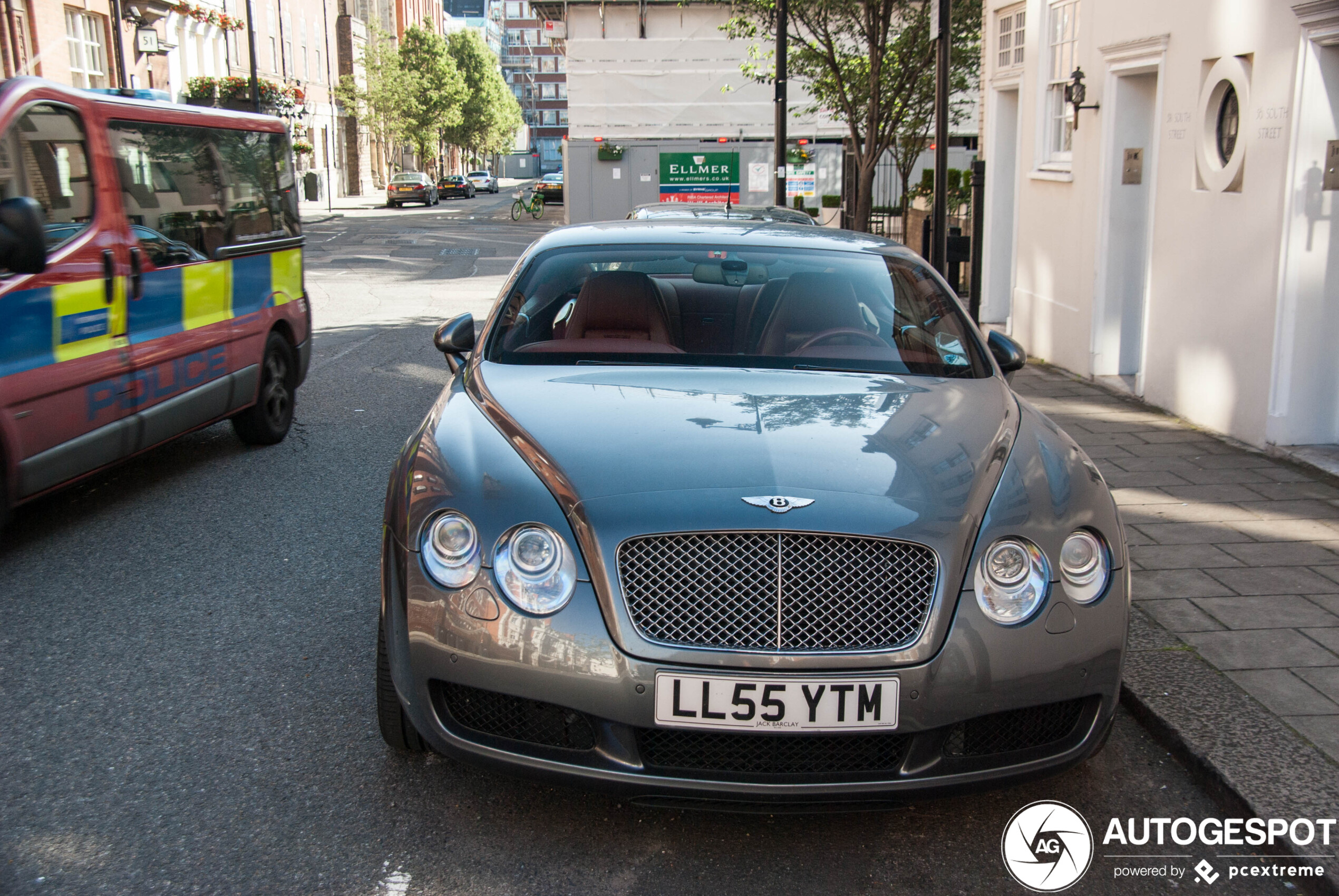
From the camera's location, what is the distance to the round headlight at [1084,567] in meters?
3.08

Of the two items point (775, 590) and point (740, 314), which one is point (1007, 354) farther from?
point (775, 590)

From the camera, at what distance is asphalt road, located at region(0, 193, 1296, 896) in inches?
118

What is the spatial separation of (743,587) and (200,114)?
554cm

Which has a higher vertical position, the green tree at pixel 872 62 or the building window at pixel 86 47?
the building window at pixel 86 47

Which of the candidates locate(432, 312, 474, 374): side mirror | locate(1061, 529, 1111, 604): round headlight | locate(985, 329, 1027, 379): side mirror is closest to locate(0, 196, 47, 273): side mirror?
locate(432, 312, 474, 374): side mirror

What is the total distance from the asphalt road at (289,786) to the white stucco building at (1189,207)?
4183 mm

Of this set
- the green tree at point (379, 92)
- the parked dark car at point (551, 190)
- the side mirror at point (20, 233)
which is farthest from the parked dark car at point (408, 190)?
the side mirror at point (20, 233)

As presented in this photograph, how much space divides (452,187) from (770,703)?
211ft

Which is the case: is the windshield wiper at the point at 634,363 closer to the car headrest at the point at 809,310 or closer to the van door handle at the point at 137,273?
the car headrest at the point at 809,310

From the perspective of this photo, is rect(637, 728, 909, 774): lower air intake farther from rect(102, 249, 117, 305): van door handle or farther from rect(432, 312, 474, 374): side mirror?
rect(102, 249, 117, 305): van door handle

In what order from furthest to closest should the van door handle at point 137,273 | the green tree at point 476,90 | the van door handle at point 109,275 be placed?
the green tree at point 476,90
the van door handle at point 137,273
the van door handle at point 109,275

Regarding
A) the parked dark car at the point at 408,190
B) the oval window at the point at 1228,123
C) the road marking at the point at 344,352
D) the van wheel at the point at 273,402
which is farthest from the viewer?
the parked dark car at the point at 408,190

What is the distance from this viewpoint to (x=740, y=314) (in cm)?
464

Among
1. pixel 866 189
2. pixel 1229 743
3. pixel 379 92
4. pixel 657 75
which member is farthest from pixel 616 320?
pixel 379 92
